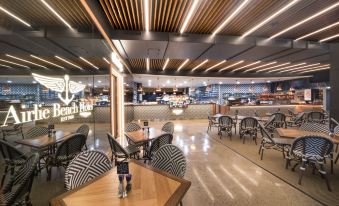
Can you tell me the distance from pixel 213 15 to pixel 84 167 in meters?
4.04

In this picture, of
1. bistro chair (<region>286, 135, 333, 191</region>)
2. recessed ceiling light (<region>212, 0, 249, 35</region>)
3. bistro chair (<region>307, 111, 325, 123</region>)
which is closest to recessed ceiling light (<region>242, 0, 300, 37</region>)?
recessed ceiling light (<region>212, 0, 249, 35</region>)

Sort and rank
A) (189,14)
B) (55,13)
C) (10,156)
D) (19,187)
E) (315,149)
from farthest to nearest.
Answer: (189,14), (55,13), (315,149), (10,156), (19,187)

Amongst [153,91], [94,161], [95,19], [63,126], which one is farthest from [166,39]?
[153,91]

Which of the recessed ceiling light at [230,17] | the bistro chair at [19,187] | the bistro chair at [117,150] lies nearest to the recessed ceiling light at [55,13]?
Answer: the bistro chair at [117,150]

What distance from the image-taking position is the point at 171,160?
2.18 meters

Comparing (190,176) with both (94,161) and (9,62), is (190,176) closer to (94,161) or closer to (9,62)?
(94,161)

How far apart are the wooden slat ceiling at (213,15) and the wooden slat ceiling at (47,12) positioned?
1.72 ft

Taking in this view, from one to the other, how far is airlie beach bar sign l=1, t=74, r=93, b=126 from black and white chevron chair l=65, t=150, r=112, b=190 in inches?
36.7

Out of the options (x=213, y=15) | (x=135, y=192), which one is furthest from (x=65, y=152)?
(x=213, y=15)

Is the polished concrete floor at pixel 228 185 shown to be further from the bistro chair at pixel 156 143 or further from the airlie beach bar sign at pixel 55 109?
the bistro chair at pixel 156 143

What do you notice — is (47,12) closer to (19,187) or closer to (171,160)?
(19,187)

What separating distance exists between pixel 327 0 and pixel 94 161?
5.21 meters

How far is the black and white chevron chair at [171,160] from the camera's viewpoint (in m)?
2.08

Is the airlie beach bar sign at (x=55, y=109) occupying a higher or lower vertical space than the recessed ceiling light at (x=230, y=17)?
lower
